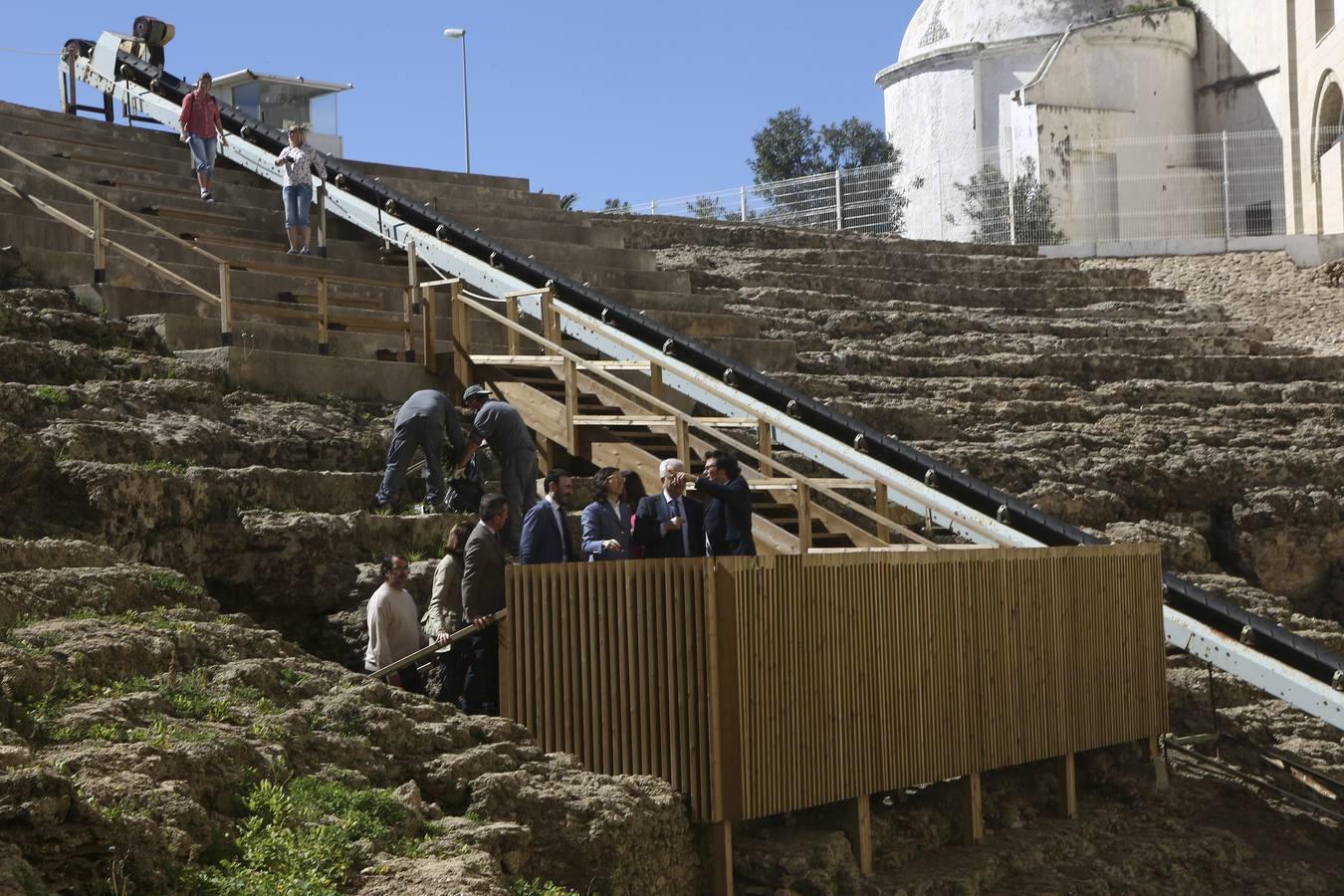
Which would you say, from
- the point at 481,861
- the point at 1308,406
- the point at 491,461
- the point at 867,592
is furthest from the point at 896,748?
the point at 1308,406

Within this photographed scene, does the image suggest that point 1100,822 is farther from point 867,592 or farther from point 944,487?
point 944,487

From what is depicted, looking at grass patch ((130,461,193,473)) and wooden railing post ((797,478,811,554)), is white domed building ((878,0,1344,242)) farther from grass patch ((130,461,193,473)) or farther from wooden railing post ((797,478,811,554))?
grass patch ((130,461,193,473))

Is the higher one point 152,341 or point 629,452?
point 152,341

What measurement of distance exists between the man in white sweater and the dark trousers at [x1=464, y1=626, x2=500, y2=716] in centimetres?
63

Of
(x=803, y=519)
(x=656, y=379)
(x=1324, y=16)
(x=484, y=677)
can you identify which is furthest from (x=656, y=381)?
(x=1324, y=16)

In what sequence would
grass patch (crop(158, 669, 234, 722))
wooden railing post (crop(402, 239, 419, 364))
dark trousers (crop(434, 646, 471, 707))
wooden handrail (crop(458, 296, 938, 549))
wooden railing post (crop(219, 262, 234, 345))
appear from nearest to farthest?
grass patch (crop(158, 669, 234, 722)) → dark trousers (crop(434, 646, 471, 707)) → wooden handrail (crop(458, 296, 938, 549)) → wooden railing post (crop(219, 262, 234, 345)) → wooden railing post (crop(402, 239, 419, 364))

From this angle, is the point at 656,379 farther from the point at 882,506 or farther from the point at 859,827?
the point at 859,827

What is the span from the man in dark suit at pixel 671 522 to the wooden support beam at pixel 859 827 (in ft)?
6.08

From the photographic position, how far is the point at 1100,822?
11742 mm

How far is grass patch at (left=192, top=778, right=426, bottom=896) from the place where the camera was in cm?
648

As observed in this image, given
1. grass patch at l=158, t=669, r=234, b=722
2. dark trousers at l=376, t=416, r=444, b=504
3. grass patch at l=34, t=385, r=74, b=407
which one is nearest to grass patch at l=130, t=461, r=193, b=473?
grass patch at l=34, t=385, r=74, b=407

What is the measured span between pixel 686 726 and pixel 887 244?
16.9 m

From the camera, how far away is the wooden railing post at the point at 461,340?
15078 mm

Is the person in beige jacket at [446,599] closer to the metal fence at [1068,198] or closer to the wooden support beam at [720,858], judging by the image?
the wooden support beam at [720,858]
